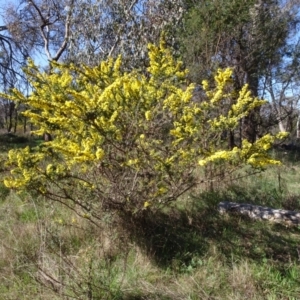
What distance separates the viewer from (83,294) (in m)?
2.33

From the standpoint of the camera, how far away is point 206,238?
11.3ft

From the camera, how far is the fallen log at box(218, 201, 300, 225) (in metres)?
3.92

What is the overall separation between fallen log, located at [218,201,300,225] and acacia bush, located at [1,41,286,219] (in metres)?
1.21

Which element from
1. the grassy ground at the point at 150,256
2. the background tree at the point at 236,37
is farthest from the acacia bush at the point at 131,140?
the background tree at the point at 236,37

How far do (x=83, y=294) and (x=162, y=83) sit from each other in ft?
5.72

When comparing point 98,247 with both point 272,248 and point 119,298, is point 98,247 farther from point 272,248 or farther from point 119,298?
point 272,248

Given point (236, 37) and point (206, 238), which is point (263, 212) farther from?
point (236, 37)

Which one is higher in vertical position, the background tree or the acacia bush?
the background tree

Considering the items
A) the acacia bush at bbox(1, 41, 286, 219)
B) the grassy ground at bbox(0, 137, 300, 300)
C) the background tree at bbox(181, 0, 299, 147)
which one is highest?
the background tree at bbox(181, 0, 299, 147)

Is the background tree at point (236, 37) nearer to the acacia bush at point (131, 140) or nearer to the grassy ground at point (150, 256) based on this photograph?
the grassy ground at point (150, 256)

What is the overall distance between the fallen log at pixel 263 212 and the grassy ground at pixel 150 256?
0.28ft

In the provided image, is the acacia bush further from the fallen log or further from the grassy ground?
the fallen log

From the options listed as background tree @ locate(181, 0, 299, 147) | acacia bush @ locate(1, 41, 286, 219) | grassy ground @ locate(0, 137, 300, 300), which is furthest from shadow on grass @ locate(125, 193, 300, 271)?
background tree @ locate(181, 0, 299, 147)

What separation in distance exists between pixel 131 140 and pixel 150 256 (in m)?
1.00
